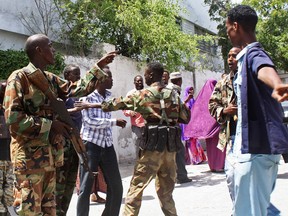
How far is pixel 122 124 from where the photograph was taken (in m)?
4.43

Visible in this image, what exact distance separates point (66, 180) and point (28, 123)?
1.04 m

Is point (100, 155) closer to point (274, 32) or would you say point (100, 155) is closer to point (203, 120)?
point (203, 120)

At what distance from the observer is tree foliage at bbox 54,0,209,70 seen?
33.0ft

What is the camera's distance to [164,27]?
10719mm

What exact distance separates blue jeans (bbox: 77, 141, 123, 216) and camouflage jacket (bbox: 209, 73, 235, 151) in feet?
3.68

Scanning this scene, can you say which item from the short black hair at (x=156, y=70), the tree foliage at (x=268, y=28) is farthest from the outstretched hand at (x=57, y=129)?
the tree foliage at (x=268, y=28)

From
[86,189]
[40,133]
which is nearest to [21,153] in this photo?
[40,133]

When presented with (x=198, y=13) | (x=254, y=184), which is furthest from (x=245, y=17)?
(x=198, y=13)

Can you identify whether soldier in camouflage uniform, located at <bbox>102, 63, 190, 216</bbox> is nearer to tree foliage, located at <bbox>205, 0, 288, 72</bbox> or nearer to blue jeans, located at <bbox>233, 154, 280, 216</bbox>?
blue jeans, located at <bbox>233, 154, 280, 216</bbox>

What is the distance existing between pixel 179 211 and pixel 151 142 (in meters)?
1.59

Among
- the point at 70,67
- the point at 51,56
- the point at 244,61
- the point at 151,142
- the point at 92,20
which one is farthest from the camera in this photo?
the point at 92,20

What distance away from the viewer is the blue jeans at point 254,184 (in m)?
2.50

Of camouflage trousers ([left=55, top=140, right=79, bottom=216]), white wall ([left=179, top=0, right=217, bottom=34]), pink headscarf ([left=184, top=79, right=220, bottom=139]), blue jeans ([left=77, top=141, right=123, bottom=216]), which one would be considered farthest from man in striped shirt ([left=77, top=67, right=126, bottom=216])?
white wall ([left=179, top=0, right=217, bottom=34])

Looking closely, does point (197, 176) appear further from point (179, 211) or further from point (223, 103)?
point (223, 103)
